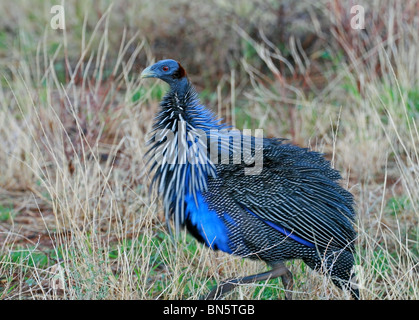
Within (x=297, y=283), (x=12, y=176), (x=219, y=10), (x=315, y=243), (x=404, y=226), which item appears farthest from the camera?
(x=219, y=10)

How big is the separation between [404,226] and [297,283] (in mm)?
1123

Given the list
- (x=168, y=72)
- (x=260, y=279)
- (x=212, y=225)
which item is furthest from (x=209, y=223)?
(x=168, y=72)

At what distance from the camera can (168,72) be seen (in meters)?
3.54

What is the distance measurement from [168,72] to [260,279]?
3.93 ft

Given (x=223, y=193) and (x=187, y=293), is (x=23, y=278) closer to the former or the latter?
(x=187, y=293)

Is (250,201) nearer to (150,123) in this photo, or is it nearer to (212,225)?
(212,225)

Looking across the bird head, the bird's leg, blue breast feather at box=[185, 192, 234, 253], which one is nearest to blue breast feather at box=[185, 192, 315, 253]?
blue breast feather at box=[185, 192, 234, 253]

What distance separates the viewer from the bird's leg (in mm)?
3291

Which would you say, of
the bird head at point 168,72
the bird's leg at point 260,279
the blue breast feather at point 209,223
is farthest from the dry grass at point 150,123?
the bird head at point 168,72

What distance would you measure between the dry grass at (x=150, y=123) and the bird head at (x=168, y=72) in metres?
0.57

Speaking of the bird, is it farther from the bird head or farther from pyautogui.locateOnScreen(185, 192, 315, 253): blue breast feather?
the bird head

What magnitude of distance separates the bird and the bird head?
0.15 m

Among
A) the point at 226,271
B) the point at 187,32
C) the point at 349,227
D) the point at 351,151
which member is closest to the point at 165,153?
the point at 226,271

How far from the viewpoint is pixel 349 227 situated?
3371 mm
